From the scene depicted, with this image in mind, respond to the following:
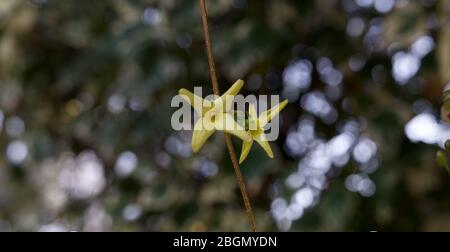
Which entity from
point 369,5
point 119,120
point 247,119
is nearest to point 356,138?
point 369,5

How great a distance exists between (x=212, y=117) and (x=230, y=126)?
0.8 inches

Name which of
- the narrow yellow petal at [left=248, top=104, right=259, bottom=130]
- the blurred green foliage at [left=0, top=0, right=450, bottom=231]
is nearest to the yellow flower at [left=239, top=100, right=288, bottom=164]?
the narrow yellow petal at [left=248, top=104, right=259, bottom=130]

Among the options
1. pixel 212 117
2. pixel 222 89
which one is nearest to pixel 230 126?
pixel 212 117

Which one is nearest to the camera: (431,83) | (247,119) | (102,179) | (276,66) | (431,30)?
(247,119)

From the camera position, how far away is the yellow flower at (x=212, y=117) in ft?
1.35

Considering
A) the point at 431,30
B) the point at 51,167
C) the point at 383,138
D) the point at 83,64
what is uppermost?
the point at 51,167

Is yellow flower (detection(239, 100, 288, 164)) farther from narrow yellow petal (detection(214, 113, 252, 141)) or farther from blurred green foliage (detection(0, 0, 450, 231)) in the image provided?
blurred green foliage (detection(0, 0, 450, 231))

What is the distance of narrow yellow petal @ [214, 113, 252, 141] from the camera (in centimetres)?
41

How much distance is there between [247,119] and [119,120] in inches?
34.0

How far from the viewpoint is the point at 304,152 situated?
49.6 inches

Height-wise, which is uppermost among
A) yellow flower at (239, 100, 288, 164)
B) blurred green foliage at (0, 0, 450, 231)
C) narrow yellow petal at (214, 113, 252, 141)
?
blurred green foliage at (0, 0, 450, 231)

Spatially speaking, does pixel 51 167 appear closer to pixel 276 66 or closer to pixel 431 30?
pixel 276 66

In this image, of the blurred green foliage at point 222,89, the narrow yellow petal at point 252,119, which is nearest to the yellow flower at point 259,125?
the narrow yellow petal at point 252,119

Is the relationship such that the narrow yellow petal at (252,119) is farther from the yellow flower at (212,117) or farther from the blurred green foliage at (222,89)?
the blurred green foliage at (222,89)
